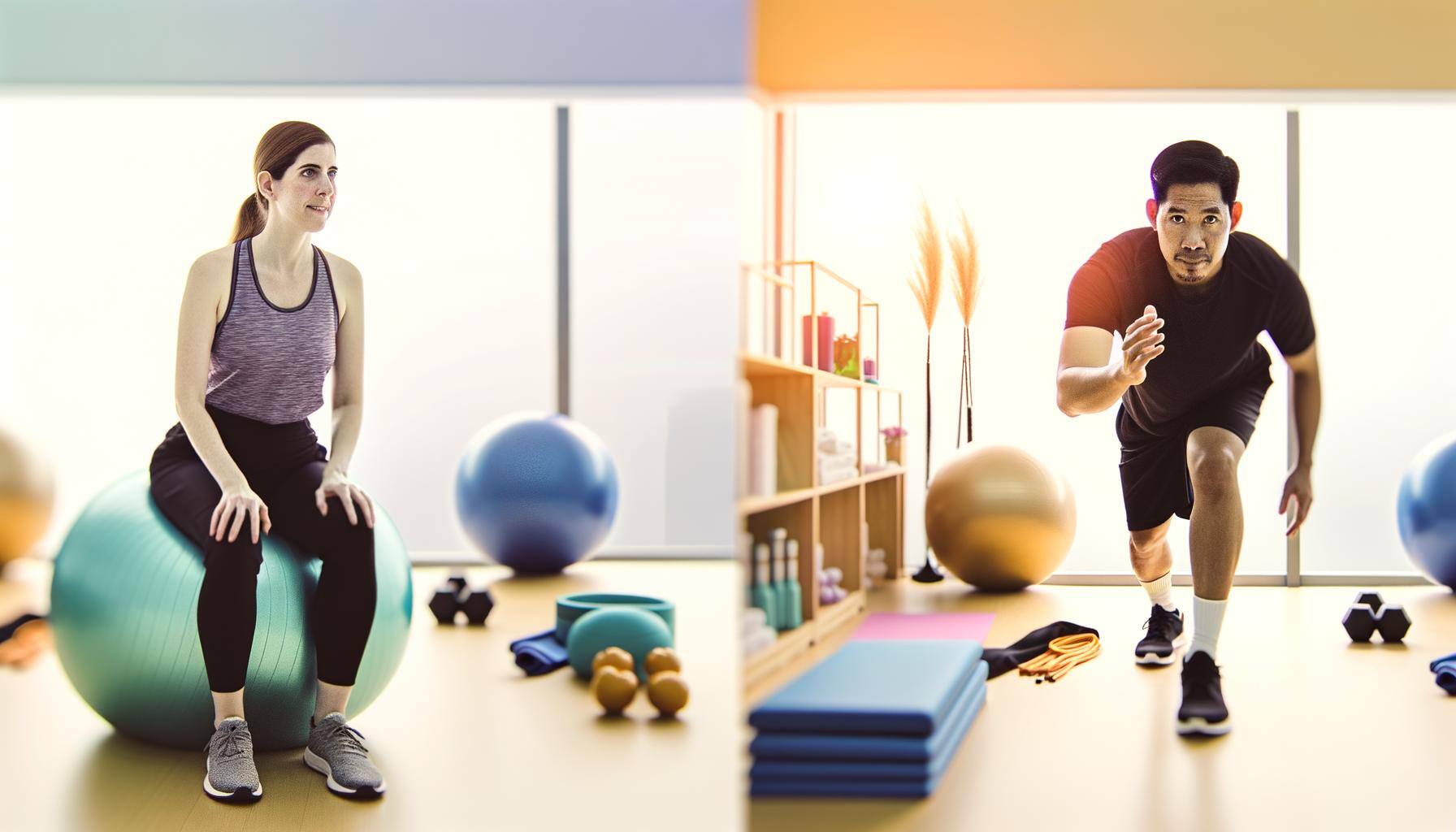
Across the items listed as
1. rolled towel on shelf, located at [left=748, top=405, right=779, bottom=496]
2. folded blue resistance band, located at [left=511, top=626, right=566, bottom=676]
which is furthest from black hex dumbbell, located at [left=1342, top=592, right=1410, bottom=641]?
folded blue resistance band, located at [left=511, top=626, right=566, bottom=676]

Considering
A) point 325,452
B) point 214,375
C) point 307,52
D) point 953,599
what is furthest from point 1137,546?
point 307,52

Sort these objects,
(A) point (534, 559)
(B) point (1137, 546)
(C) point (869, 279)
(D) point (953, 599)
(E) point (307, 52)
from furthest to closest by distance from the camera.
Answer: (E) point (307, 52) → (A) point (534, 559) → (B) point (1137, 546) → (C) point (869, 279) → (D) point (953, 599)

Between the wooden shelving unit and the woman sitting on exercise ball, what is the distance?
1011 mm

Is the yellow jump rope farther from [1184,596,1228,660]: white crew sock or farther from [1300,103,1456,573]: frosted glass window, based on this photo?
[1300,103,1456,573]: frosted glass window

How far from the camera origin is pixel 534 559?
426cm

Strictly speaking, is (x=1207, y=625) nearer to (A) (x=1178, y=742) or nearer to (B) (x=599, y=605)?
(A) (x=1178, y=742)

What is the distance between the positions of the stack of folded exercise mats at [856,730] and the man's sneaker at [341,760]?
36.6 inches

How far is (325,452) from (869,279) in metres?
1.14

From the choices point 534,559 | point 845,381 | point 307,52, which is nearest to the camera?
point 845,381

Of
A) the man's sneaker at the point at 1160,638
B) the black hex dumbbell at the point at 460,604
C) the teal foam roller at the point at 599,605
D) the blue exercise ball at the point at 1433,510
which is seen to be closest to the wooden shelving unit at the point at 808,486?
the man's sneaker at the point at 1160,638

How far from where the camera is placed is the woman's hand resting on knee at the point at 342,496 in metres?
2.09

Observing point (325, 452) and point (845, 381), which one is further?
point (325, 452)

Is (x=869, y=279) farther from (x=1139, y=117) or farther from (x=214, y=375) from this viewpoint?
(x=214, y=375)

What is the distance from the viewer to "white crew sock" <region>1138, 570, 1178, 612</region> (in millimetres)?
1866
